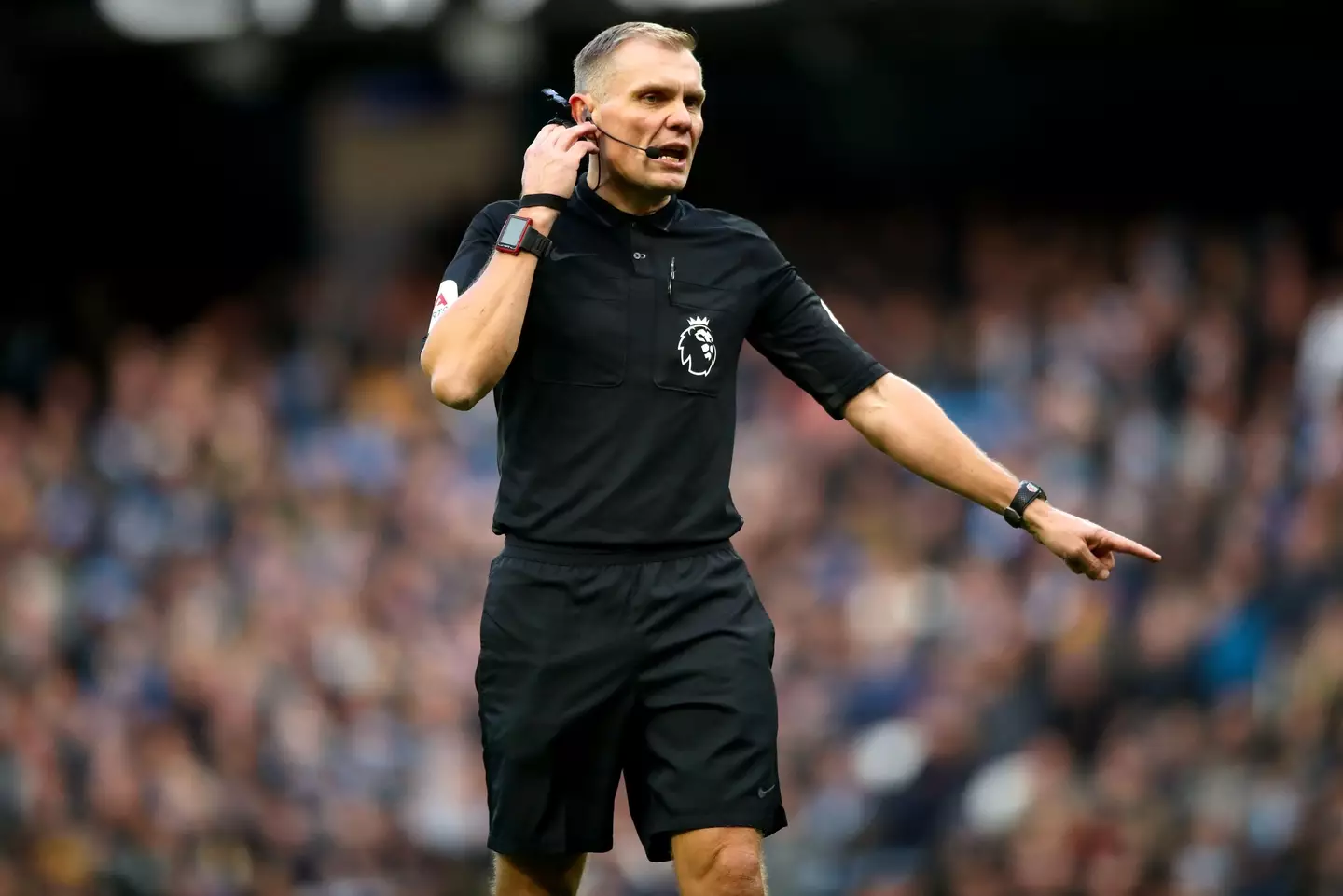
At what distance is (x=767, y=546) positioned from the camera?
12469mm

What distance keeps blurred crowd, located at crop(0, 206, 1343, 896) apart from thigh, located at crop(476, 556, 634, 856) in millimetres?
5214

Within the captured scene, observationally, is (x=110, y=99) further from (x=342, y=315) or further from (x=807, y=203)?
(x=807, y=203)

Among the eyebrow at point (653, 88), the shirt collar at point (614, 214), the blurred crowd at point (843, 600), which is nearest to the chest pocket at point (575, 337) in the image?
the shirt collar at point (614, 214)

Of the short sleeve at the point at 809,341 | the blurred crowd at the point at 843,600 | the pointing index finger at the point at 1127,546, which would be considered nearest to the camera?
the pointing index finger at the point at 1127,546

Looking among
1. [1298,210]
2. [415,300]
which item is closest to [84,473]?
[415,300]

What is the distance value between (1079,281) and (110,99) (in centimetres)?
973

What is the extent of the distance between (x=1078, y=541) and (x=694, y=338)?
3.44 ft

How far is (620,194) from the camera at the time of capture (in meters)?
4.89

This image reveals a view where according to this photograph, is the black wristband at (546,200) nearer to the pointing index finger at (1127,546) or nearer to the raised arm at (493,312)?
the raised arm at (493,312)

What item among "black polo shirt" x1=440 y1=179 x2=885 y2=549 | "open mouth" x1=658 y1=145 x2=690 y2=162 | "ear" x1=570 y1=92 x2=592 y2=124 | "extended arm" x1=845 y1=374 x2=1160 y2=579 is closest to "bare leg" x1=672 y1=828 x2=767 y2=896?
"black polo shirt" x1=440 y1=179 x2=885 y2=549

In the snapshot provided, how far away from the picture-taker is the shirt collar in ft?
16.0

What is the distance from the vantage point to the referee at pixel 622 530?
469cm

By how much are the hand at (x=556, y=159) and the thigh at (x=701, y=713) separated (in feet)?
3.03

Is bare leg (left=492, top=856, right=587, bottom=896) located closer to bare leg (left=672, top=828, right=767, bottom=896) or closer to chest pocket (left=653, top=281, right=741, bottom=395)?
bare leg (left=672, top=828, right=767, bottom=896)
